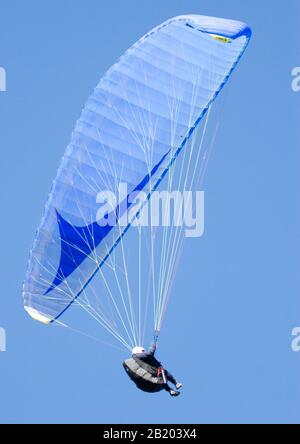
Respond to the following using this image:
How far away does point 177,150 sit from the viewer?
21812 mm

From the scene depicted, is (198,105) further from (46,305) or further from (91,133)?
(46,305)

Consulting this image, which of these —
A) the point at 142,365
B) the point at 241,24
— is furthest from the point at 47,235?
the point at 241,24

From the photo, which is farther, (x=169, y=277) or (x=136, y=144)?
(x=136, y=144)

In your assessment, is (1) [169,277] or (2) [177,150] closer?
(1) [169,277]

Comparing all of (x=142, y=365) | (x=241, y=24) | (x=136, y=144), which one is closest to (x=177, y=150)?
(x=136, y=144)

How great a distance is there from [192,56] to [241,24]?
1.12 metres

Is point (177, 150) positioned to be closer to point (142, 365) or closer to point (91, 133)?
point (91, 133)

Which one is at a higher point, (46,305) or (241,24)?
(241,24)

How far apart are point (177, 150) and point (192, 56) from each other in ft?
4.85
